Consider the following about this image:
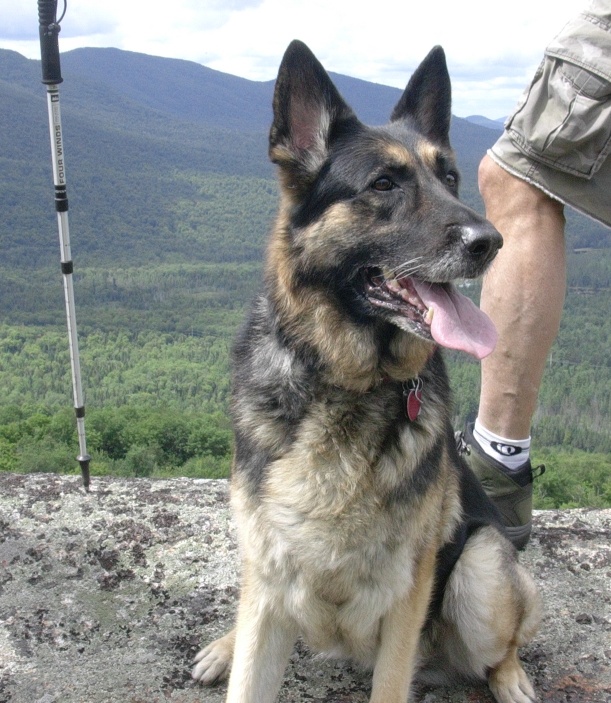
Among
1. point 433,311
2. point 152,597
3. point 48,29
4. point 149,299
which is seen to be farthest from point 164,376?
point 433,311

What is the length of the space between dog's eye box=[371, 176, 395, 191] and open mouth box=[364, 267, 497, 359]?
1.16 feet

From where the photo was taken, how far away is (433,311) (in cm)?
304

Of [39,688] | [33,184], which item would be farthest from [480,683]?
[33,184]

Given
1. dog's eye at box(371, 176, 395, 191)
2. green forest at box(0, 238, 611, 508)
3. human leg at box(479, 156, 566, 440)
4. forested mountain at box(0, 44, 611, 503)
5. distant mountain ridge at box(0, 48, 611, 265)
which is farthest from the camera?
distant mountain ridge at box(0, 48, 611, 265)

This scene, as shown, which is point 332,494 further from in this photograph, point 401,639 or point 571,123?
point 571,123

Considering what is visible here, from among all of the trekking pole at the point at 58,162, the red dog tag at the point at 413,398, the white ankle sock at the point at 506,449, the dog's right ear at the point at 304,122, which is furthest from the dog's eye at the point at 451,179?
the trekking pole at the point at 58,162

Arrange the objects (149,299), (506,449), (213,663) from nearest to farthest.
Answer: (213,663) → (506,449) → (149,299)

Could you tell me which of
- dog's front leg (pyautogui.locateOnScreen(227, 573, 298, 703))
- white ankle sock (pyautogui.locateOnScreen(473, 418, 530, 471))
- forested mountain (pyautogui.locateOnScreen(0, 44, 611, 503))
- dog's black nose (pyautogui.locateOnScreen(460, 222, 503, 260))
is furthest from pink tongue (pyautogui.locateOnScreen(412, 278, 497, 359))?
white ankle sock (pyautogui.locateOnScreen(473, 418, 530, 471))

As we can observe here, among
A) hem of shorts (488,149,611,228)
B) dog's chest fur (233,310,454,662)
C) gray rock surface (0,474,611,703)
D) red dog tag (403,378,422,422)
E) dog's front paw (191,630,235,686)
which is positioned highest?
hem of shorts (488,149,611,228)

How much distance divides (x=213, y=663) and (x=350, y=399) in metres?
1.52

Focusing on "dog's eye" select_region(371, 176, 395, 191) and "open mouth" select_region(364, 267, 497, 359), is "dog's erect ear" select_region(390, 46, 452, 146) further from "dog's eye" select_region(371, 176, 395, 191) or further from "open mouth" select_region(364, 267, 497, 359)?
"open mouth" select_region(364, 267, 497, 359)

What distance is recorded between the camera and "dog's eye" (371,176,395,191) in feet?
10.4

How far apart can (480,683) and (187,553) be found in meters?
1.86

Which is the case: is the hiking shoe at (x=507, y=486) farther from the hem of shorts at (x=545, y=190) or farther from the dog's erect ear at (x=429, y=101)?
the dog's erect ear at (x=429, y=101)
